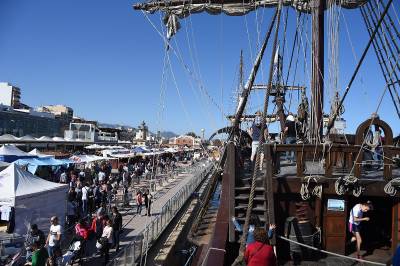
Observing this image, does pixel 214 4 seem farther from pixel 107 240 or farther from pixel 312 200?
pixel 312 200

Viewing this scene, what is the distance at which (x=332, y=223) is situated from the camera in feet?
24.1

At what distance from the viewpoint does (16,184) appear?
1177 cm

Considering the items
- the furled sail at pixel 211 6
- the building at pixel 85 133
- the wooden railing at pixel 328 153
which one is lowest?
the wooden railing at pixel 328 153

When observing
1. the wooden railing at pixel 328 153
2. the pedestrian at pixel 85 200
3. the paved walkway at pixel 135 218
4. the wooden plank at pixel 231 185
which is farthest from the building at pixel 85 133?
the wooden railing at pixel 328 153

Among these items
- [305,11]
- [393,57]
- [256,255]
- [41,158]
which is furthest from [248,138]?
[256,255]

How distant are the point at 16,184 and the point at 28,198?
0.57 m

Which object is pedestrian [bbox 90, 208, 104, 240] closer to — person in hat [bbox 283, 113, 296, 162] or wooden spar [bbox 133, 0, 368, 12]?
person in hat [bbox 283, 113, 296, 162]

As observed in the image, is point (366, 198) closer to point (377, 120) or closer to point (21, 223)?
point (377, 120)

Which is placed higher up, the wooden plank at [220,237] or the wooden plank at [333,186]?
the wooden plank at [333,186]

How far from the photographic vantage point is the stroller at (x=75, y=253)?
10.1 m

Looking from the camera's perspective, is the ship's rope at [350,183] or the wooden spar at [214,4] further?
the wooden spar at [214,4]

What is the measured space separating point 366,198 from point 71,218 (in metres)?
11.0

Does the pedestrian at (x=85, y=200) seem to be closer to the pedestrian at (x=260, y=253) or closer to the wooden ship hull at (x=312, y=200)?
the wooden ship hull at (x=312, y=200)

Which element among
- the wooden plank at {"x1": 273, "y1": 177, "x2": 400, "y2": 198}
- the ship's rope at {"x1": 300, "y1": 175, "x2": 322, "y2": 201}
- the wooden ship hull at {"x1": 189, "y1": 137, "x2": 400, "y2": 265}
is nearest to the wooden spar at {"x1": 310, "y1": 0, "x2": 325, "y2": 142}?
the wooden ship hull at {"x1": 189, "y1": 137, "x2": 400, "y2": 265}
